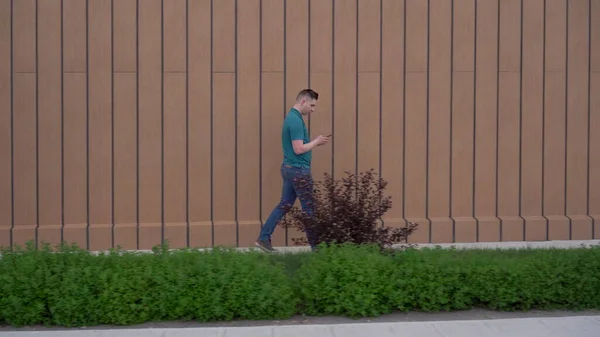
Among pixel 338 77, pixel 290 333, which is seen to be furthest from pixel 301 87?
pixel 290 333

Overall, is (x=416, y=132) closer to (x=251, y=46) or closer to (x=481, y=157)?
(x=481, y=157)

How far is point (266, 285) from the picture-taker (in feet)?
24.4

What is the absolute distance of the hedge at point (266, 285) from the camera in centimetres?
734

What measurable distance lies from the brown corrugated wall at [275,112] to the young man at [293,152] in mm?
681

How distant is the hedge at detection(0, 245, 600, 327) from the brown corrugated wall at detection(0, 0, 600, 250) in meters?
2.57

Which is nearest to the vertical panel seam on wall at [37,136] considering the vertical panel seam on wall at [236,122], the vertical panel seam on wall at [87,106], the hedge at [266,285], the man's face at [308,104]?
the vertical panel seam on wall at [87,106]

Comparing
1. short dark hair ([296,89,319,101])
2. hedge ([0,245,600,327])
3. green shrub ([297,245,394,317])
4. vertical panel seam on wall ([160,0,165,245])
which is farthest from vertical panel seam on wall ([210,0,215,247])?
green shrub ([297,245,394,317])

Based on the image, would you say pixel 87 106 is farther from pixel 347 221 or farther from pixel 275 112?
pixel 347 221

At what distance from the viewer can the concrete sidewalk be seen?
7.11 meters

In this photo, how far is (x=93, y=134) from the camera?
10.4 metres

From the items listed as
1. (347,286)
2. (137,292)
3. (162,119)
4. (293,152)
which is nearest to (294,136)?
(293,152)

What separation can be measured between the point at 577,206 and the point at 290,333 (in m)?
5.39

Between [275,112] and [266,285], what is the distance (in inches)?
142

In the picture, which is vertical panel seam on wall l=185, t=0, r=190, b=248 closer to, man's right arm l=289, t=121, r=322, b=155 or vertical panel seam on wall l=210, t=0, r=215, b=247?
vertical panel seam on wall l=210, t=0, r=215, b=247
